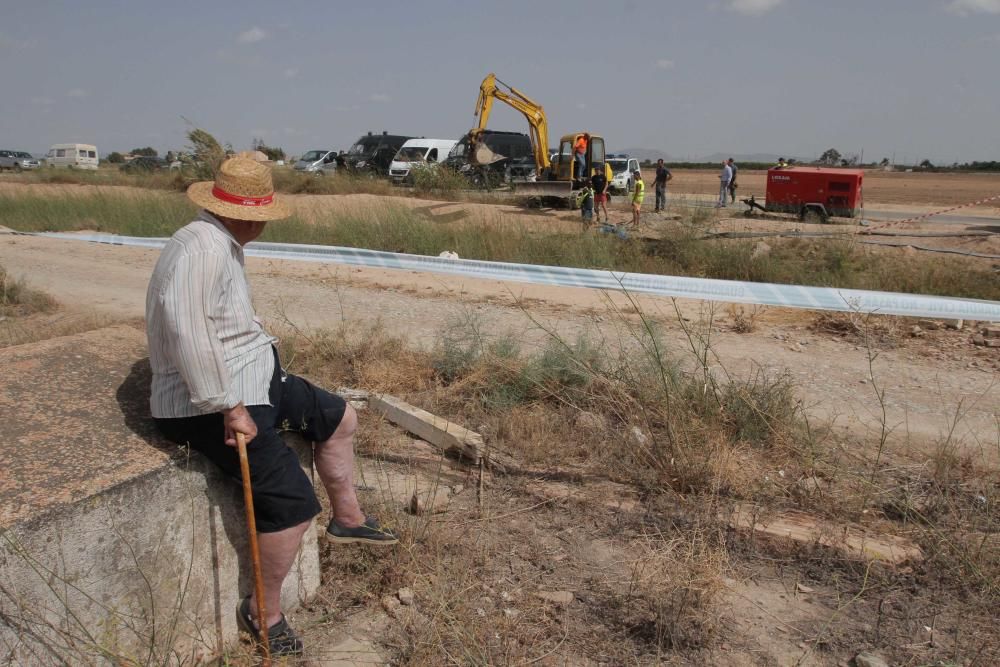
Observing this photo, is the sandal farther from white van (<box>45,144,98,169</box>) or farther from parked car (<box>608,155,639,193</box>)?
white van (<box>45,144,98,169</box>)

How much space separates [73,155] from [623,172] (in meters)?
39.1

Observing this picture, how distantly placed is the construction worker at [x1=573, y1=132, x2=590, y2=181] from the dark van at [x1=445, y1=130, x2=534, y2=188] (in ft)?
12.6

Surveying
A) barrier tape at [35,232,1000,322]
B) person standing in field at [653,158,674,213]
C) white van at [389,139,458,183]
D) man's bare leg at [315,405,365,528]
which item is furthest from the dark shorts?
white van at [389,139,458,183]

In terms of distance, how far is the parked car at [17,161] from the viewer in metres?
41.7

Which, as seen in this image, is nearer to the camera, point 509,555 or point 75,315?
point 509,555

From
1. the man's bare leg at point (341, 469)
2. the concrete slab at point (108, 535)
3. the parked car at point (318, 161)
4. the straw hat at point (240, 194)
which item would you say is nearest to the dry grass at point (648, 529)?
the man's bare leg at point (341, 469)

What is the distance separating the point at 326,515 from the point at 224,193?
1.64 meters

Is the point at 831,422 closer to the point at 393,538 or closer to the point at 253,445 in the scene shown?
the point at 393,538

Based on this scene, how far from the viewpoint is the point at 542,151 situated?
72.8 ft

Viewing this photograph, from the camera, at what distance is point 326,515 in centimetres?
358

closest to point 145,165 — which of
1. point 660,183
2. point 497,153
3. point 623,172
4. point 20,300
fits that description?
→ point 497,153

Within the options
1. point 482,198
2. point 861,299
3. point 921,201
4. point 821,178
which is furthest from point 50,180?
point 921,201

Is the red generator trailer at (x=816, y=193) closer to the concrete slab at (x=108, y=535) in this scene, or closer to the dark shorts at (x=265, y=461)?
the concrete slab at (x=108, y=535)

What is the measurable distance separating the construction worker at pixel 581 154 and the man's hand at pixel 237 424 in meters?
18.8
